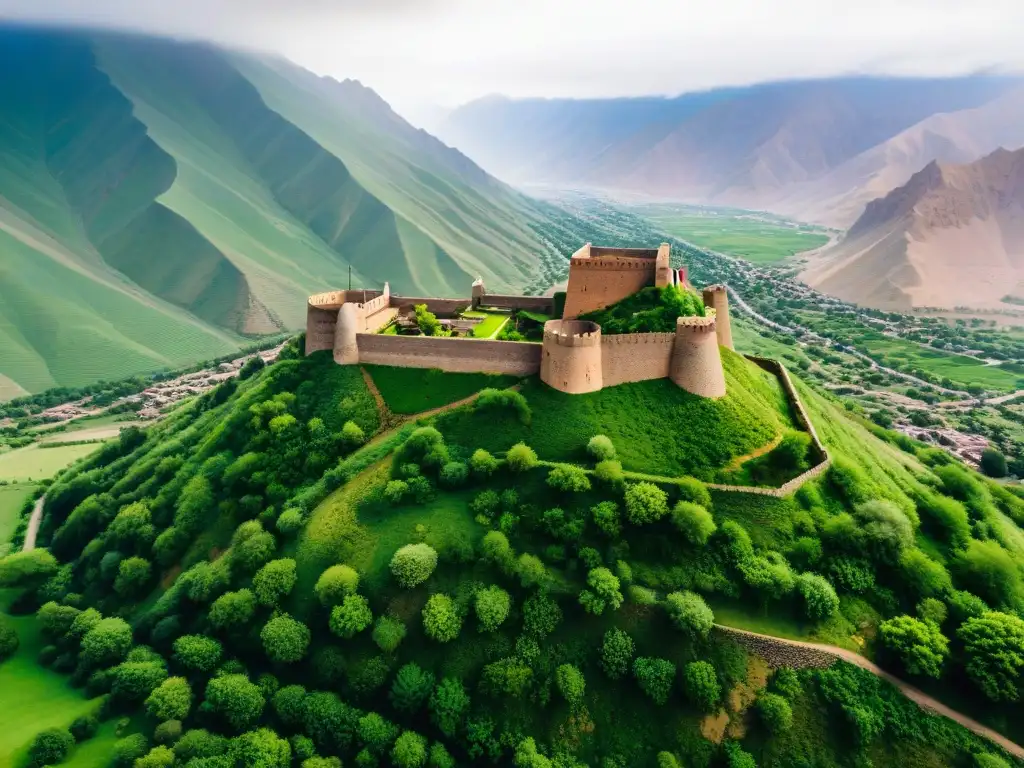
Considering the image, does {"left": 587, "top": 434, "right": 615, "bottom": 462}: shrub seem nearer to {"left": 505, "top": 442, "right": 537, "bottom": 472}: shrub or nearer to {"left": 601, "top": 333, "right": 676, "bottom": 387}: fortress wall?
{"left": 505, "top": 442, "right": 537, "bottom": 472}: shrub

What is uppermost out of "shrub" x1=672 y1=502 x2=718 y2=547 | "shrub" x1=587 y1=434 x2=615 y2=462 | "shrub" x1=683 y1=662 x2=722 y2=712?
"shrub" x1=587 y1=434 x2=615 y2=462

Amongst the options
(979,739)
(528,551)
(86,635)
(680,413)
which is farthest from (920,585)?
(86,635)

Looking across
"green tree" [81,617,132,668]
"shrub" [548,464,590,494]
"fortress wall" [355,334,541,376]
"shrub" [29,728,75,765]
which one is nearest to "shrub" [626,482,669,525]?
"shrub" [548,464,590,494]

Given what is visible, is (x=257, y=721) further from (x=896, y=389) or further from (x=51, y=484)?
(x=896, y=389)

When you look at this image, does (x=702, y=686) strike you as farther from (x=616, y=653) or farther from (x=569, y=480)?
(x=569, y=480)

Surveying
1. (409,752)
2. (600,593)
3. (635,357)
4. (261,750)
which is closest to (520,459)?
(600,593)

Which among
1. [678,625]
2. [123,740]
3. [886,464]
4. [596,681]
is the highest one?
[886,464]
